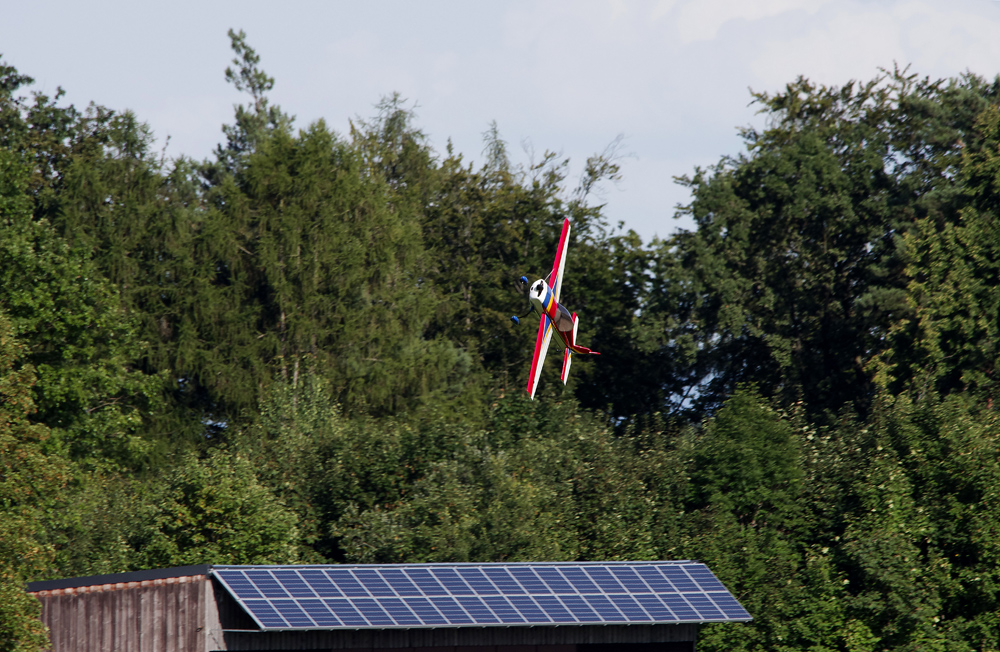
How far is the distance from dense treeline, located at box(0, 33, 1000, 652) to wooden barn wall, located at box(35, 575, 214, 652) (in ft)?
3.65

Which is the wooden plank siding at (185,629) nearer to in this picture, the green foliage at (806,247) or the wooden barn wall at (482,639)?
the wooden barn wall at (482,639)

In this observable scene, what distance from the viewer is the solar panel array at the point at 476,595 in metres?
24.1

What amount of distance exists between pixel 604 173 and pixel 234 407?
25.5 m

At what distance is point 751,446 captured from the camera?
41.0m

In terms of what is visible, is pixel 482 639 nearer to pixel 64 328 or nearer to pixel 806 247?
pixel 64 328

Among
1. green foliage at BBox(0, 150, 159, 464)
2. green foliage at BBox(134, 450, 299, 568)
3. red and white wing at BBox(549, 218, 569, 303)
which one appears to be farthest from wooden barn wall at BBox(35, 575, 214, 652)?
green foliage at BBox(0, 150, 159, 464)

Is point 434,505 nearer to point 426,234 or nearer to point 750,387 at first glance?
point 750,387

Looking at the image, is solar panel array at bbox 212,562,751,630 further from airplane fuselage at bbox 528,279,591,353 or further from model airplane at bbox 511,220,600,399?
airplane fuselage at bbox 528,279,591,353

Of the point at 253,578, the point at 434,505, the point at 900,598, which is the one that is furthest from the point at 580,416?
the point at 253,578

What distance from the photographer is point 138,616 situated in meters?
23.8

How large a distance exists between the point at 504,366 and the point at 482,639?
40421mm

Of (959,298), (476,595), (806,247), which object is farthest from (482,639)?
(806,247)

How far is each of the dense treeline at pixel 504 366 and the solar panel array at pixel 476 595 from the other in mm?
5143

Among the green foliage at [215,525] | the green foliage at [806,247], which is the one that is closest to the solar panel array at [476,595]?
the green foliage at [215,525]
